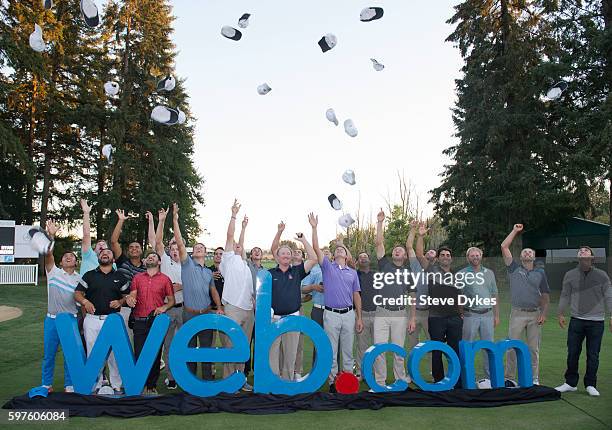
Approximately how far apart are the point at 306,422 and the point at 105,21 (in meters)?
29.7

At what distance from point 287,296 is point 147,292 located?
164 cm

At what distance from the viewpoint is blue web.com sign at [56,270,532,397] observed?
20.0 ft

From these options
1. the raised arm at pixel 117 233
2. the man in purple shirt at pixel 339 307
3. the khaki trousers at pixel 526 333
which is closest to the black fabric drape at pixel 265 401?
the khaki trousers at pixel 526 333

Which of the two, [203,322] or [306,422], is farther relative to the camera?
[203,322]

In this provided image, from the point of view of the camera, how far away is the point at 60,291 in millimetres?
6406

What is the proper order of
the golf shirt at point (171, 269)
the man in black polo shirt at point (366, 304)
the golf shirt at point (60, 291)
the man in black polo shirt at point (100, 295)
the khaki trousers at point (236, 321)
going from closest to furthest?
1. the man in black polo shirt at point (100, 295)
2. the golf shirt at point (60, 291)
3. the khaki trousers at point (236, 321)
4. the man in black polo shirt at point (366, 304)
5. the golf shirt at point (171, 269)

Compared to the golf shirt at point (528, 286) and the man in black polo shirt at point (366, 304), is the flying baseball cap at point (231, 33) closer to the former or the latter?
the man in black polo shirt at point (366, 304)

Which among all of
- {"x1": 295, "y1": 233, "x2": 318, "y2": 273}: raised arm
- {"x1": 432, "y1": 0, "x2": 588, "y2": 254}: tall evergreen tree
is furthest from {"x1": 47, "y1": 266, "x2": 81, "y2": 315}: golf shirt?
{"x1": 432, "y1": 0, "x2": 588, "y2": 254}: tall evergreen tree

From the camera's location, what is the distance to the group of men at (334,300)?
642 centimetres

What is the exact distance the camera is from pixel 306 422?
5.42 m

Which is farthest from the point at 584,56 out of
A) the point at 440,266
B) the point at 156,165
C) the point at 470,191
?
the point at 156,165

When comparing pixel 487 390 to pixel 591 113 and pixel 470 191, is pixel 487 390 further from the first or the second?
pixel 470 191

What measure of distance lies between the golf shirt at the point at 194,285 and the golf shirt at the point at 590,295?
180 inches

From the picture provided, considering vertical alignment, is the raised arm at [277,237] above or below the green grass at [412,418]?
above
